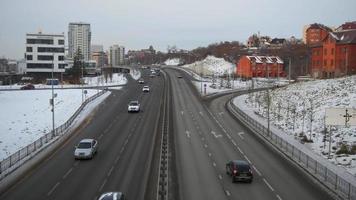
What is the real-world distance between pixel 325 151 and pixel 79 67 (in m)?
121

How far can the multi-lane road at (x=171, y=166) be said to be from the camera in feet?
94.0

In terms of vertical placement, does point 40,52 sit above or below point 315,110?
above

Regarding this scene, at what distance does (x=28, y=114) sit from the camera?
78.0 metres

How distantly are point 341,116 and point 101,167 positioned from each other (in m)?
19.8

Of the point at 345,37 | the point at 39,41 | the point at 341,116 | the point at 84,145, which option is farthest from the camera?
the point at 39,41

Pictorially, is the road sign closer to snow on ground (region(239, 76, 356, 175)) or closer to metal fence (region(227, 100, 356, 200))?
snow on ground (region(239, 76, 356, 175))

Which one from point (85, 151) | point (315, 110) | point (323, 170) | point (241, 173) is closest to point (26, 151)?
point (85, 151)

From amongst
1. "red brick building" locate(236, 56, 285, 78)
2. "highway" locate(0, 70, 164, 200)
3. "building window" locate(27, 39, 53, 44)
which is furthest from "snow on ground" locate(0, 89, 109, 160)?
"red brick building" locate(236, 56, 285, 78)

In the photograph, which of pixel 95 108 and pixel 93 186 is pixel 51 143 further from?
pixel 95 108

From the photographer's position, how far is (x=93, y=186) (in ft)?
98.2

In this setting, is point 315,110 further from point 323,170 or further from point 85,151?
point 85,151

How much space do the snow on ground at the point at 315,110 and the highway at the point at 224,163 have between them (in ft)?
16.7

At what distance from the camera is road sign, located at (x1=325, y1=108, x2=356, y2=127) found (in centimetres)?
3909

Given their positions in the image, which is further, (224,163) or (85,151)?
(85,151)
